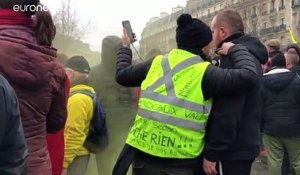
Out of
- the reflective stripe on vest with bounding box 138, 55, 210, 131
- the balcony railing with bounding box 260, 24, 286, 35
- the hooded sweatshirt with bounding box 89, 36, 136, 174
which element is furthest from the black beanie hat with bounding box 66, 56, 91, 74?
the balcony railing with bounding box 260, 24, 286, 35

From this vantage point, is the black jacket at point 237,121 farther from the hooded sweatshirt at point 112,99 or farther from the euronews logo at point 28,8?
the hooded sweatshirt at point 112,99

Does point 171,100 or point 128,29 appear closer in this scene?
point 171,100

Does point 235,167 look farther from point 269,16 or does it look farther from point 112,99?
point 269,16

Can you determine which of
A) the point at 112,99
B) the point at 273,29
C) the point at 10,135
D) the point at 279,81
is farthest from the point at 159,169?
the point at 273,29

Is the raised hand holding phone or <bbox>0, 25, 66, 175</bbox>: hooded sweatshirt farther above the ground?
the raised hand holding phone

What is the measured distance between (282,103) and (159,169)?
11.3ft

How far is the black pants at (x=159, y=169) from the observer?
10.8ft

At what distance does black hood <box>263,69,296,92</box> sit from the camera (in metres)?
6.29

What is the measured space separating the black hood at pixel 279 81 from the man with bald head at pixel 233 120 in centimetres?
271

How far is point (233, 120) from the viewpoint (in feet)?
10.8

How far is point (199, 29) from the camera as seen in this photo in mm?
3393

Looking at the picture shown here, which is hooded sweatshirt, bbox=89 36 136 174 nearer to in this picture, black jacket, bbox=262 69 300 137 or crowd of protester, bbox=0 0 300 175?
crowd of protester, bbox=0 0 300 175

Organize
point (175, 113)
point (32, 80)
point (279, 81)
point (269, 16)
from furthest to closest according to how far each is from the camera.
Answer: point (269, 16), point (279, 81), point (175, 113), point (32, 80)

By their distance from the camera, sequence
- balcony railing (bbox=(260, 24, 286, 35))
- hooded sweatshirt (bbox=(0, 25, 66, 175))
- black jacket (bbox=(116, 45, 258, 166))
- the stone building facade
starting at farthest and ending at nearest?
1. balcony railing (bbox=(260, 24, 286, 35))
2. the stone building facade
3. black jacket (bbox=(116, 45, 258, 166))
4. hooded sweatshirt (bbox=(0, 25, 66, 175))
